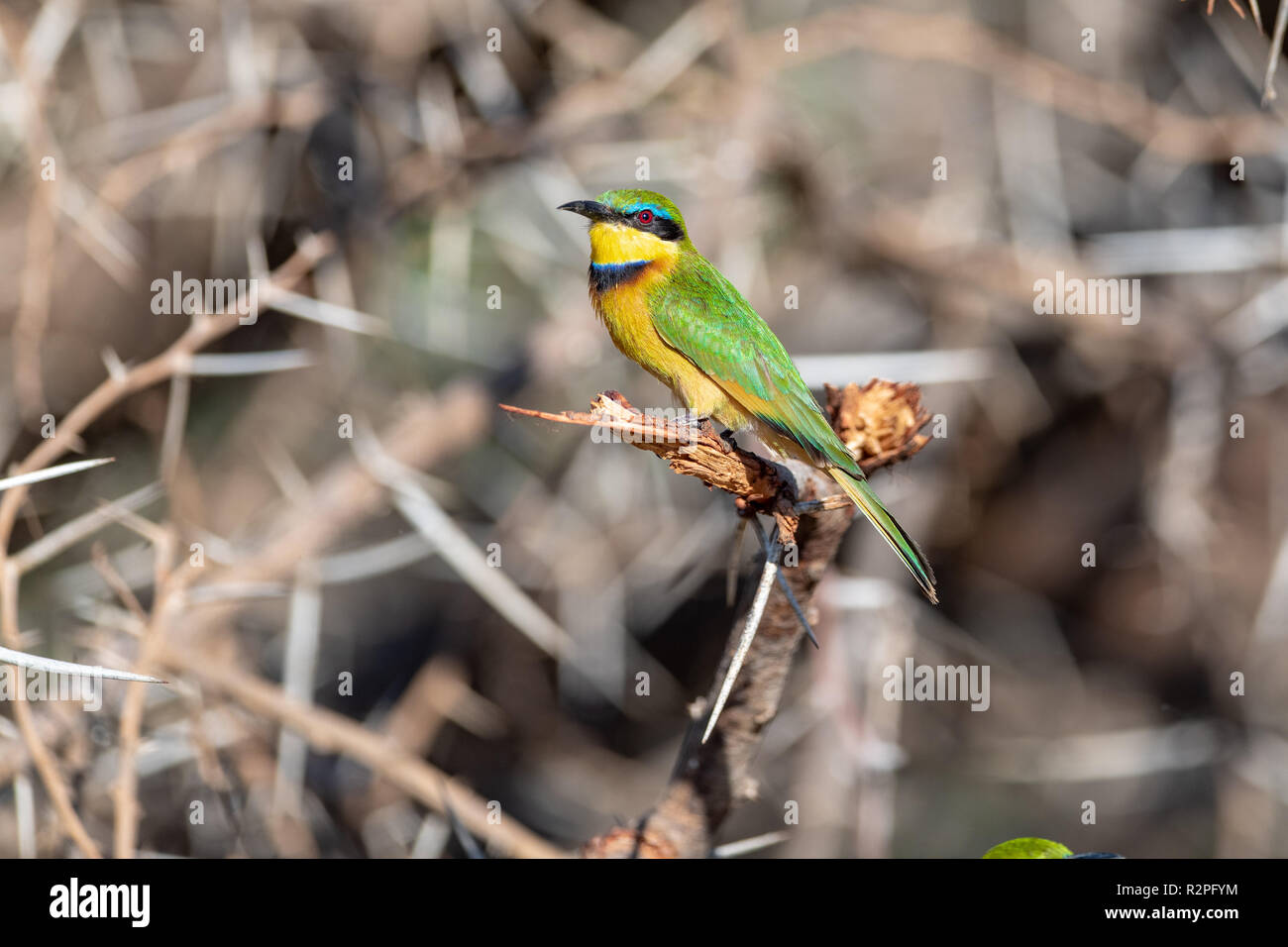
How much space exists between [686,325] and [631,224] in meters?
0.42

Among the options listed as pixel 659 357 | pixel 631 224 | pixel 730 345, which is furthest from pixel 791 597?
pixel 631 224

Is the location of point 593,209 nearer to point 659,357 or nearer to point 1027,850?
point 659,357

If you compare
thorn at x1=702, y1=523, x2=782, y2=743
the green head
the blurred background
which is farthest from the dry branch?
the blurred background

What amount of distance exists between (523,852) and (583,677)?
1.56 meters

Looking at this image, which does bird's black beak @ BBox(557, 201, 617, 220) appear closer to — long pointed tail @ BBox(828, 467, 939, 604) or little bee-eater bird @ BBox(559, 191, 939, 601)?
little bee-eater bird @ BBox(559, 191, 939, 601)

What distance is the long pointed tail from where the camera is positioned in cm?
236

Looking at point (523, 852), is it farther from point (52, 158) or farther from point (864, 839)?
point (52, 158)

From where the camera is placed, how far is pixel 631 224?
317 centimetres

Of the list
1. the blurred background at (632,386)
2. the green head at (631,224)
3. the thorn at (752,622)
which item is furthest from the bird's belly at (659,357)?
the thorn at (752,622)

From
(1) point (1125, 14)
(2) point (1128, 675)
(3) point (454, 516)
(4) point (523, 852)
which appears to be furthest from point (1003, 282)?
(4) point (523, 852)

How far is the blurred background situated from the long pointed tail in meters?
1.17

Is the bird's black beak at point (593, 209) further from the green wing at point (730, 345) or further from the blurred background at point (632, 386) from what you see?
the blurred background at point (632, 386)

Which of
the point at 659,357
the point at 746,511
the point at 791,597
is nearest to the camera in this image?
the point at 791,597

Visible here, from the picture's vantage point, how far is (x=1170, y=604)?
474cm
